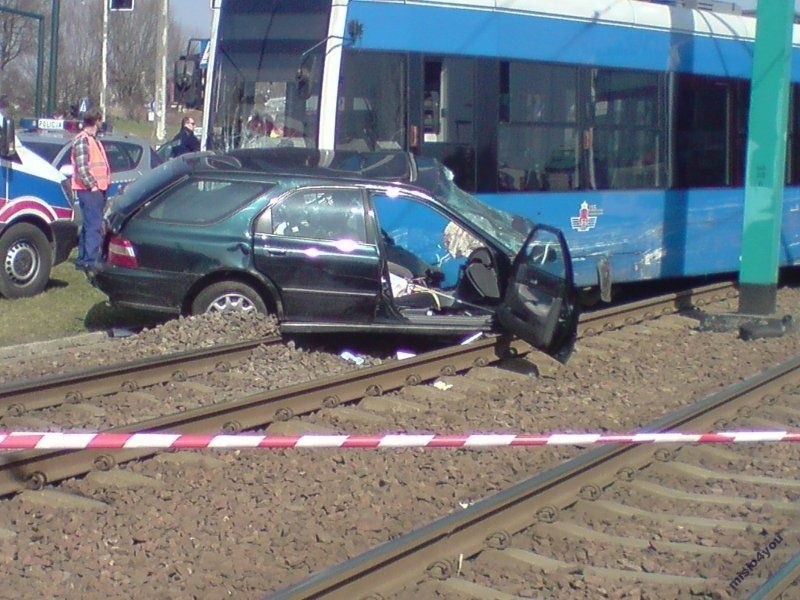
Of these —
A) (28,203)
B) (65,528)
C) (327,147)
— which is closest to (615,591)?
(65,528)

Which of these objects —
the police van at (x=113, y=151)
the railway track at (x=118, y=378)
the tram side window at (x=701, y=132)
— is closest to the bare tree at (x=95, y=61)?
the police van at (x=113, y=151)

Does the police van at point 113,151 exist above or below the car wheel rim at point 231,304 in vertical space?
above

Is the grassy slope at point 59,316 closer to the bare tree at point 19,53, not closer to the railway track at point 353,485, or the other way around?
the railway track at point 353,485

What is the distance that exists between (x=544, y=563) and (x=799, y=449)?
112 inches

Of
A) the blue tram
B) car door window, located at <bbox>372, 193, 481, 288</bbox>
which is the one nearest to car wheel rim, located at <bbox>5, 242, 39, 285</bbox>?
the blue tram

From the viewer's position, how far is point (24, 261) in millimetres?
13281

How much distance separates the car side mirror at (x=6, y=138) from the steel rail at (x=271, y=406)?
5.63 metres

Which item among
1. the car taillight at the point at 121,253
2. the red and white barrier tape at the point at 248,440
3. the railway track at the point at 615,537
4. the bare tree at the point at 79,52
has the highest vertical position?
the bare tree at the point at 79,52

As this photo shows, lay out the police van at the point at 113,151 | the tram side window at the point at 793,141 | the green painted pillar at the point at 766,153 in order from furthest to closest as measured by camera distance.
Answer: the police van at the point at 113,151 → the tram side window at the point at 793,141 → the green painted pillar at the point at 766,153

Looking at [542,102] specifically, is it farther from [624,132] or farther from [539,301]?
[539,301]

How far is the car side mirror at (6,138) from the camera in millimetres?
12477

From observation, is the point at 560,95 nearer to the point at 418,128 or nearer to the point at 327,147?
the point at 418,128

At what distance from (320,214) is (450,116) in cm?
254

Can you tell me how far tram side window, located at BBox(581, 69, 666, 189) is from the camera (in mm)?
13039
